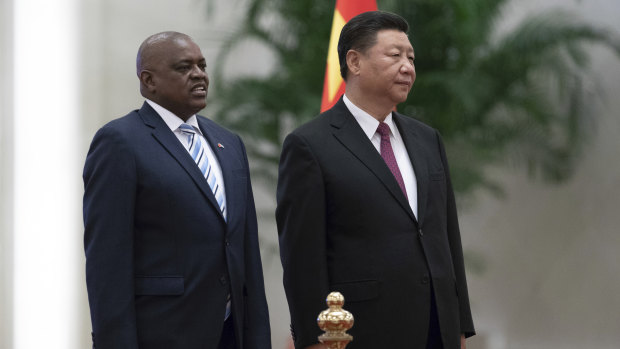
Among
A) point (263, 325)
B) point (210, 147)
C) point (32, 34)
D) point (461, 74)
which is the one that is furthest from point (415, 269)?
point (32, 34)

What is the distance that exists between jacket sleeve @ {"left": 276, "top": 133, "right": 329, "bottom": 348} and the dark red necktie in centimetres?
26

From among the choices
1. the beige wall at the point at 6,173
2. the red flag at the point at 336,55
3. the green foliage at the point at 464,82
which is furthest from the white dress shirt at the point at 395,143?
the beige wall at the point at 6,173

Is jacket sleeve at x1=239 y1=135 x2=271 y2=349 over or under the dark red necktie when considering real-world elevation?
under

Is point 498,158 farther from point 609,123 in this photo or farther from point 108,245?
point 108,245

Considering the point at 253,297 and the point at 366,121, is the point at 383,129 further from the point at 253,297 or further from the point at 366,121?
the point at 253,297

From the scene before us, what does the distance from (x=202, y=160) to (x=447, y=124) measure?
4424mm

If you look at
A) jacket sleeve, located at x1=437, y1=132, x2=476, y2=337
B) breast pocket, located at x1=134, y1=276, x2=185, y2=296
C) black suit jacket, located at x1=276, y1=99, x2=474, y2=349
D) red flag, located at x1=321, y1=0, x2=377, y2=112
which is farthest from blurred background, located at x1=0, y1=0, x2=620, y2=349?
breast pocket, located at x1=134, y1=276, x2=185, y2=296

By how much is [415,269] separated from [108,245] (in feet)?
3.09

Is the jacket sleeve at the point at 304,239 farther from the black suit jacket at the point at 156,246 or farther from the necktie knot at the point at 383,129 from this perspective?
the necktie knot at the point at 383,129

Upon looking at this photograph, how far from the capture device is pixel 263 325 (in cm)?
296

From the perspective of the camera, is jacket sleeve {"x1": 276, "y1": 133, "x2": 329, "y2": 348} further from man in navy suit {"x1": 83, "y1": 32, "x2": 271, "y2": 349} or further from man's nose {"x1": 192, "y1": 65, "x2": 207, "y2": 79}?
man's nose {"x1": 192, "y1": 65, "x2": 207, "y2": 79}

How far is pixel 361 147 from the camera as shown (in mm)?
3027

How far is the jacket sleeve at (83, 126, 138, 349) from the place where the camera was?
8.80ft

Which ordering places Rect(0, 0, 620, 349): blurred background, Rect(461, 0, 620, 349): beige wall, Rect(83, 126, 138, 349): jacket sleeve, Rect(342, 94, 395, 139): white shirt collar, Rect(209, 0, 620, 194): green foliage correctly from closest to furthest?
Rect(83, 126, 138, 349): jacket sleeve, Rect(342, 94, 395, 139): white shirt collar, Rect(209, 0, 620, 194): green foliage, Rect(0, 0, 620, 349): blurred background, Rect(461, 0, 620, 349): beige wall
